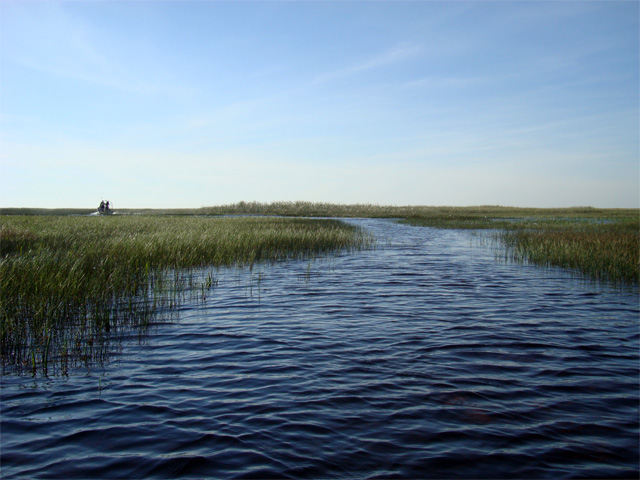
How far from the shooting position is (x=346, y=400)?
6008mm

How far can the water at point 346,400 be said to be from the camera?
4637 mm

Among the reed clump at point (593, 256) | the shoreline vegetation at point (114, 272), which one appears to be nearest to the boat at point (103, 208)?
the shoreline vegetation at point (114, 272)

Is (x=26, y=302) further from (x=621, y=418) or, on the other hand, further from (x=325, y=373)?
(x=621, y=418)

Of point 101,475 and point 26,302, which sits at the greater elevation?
point 26,302

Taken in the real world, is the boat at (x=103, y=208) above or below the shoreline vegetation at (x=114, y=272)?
above

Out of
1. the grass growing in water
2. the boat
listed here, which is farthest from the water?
the boat

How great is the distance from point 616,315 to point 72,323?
489 inches

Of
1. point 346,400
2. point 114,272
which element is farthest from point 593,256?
point 114,272

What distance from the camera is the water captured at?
4637 mm

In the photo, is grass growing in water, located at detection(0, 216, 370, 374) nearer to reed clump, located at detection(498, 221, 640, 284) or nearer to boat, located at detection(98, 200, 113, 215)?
reed clump, located at detection(498, 221, 640, 284)

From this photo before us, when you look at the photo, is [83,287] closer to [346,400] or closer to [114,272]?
[114,272]

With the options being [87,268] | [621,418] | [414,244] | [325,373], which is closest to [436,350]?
[325,373]

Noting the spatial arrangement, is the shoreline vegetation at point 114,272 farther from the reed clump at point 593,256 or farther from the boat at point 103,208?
the boat at point 103,208

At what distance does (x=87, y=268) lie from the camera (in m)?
12.8
